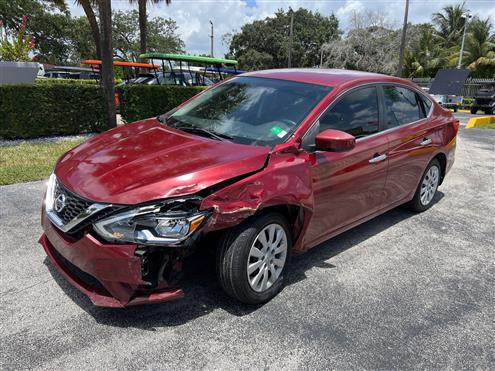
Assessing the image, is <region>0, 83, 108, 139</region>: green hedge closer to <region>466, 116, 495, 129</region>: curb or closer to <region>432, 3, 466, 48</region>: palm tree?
<region>466, 116, 495, 129</region>: curb

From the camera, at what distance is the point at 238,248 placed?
2812mm

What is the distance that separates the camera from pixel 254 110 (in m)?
3.65

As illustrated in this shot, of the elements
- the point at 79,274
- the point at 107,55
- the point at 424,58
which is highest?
the point at 424,58

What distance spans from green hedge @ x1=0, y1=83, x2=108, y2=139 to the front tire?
7.27 m

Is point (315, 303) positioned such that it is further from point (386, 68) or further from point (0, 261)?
point (386, 68)

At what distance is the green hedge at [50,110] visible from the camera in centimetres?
830

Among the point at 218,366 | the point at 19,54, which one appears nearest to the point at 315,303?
the point at 218,366

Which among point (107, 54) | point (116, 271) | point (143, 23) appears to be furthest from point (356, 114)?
point (143, 23)

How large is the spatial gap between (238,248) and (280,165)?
680 mm

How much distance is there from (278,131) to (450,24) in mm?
47511

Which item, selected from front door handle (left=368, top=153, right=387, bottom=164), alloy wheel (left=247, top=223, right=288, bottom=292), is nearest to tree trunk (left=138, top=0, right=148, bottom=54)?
front door handle (left=368, top=153, right=387, bottom=164)

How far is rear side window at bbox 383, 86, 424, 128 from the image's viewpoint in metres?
4.31

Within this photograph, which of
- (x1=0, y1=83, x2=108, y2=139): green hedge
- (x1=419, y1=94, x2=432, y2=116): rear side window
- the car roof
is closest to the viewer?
the car roof

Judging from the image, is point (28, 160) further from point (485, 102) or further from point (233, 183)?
point (485, 102)
